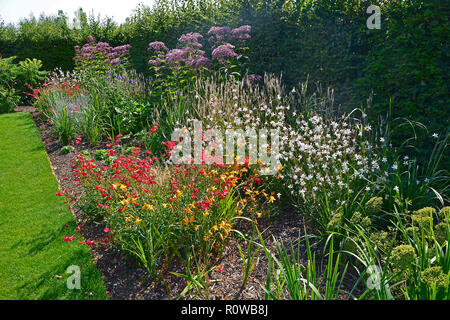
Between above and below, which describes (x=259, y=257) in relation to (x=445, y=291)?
below

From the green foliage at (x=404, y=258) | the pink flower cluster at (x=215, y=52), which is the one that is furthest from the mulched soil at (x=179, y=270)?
the pink flower cluster at (x=215, y=52)

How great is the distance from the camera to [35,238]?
4348mm

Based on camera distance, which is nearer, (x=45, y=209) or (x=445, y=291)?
(x=445, y=291)

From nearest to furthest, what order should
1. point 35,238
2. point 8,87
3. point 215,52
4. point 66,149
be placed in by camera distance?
point 35,238, point 215,52, point 66,149, point 8,87

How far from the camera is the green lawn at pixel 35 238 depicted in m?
3.49

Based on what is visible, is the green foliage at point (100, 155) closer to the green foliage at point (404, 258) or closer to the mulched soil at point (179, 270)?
the mulched soil at point (179, 270)

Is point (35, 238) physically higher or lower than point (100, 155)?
lower

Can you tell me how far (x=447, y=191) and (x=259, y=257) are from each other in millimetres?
2377

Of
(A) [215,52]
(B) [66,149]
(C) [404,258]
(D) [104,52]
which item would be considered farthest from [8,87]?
(C) [404,258]

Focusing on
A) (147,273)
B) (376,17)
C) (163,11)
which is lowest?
(147,273)

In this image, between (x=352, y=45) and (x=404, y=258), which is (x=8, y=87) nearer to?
(x=352, y=45)

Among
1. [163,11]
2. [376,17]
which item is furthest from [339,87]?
[163,11]
